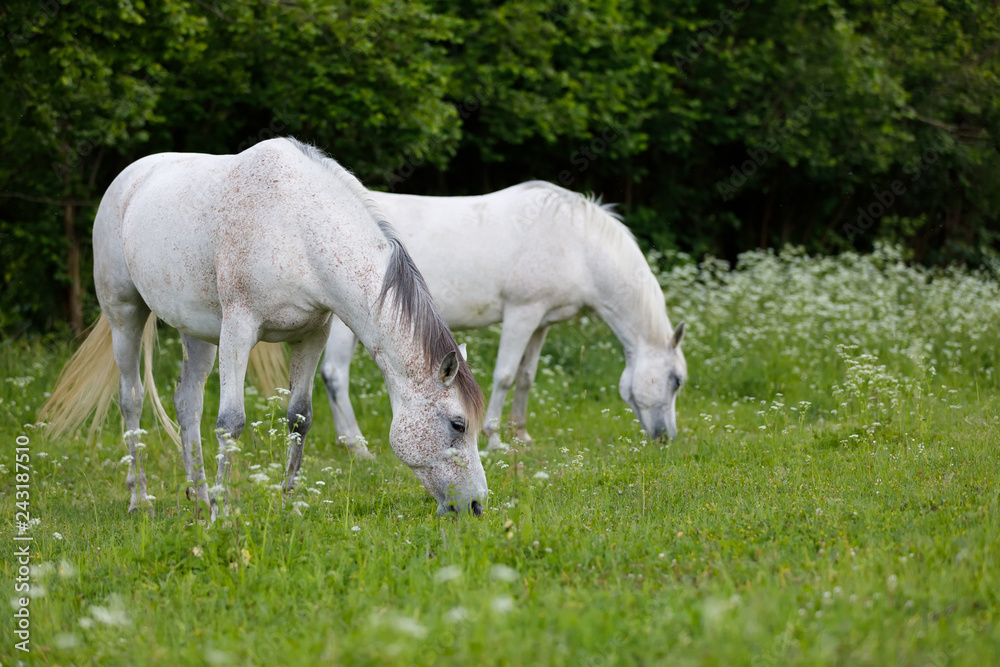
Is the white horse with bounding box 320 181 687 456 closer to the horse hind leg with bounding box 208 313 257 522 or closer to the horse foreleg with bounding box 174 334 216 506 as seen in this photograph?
the horse foreleg with bounding box 174 334 216 506

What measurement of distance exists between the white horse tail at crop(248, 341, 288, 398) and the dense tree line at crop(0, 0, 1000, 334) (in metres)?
3.42

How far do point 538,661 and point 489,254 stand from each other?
494cm

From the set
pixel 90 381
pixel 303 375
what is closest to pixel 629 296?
pixel 303 375

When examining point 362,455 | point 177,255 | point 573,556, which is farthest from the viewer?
point 362,455

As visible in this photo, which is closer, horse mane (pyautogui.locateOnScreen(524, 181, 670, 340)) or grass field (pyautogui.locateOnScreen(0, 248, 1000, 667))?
grass field (pyautogui.locateOnScreen(0, 248, 1000, 667))

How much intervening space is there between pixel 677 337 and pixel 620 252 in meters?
0.85

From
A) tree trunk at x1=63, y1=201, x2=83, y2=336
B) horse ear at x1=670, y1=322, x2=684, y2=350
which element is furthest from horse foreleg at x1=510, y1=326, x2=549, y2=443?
tree trunk at x1=63, y1=201, x2=83, y2=336

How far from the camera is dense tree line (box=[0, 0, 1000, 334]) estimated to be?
905cm

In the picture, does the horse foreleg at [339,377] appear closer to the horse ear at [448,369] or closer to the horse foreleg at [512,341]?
the horse foreleg at [512,341]

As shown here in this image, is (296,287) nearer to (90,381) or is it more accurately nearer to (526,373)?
(90,381)

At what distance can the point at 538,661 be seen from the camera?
2.44 metres

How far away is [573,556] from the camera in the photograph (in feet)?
11.7

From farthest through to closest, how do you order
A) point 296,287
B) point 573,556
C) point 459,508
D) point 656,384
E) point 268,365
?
1. point 656,384
2. point 268,365
3. point 296,287
4. point 459,508
5. point 573,556

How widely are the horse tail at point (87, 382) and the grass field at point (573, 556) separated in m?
0.50
